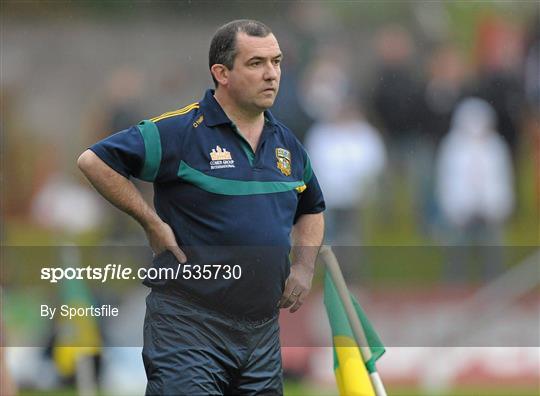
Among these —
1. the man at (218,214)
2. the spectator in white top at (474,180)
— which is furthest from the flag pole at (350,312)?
the spectator in white top at (474,180)

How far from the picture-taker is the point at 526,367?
Answer: 11141 mm

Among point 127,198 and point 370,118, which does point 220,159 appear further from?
point 370,118

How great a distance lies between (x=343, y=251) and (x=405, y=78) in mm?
1758

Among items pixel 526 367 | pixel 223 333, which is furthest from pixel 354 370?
pixel 526 367

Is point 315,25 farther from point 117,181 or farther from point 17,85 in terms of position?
point 117,181

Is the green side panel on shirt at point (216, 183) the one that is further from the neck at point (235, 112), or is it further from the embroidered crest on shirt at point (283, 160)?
the neck at point (235, 112)

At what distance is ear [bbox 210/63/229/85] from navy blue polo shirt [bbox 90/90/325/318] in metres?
0.14

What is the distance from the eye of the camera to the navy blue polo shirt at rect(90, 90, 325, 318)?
5.69 metres

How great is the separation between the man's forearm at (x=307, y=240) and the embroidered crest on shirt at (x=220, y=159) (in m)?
0.64

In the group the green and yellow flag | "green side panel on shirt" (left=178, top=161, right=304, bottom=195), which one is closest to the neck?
"green side panel on shirt" (left=178, top=161, right=304, bottom=195)

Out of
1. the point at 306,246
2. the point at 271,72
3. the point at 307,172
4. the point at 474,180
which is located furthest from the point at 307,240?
the point at 474,180

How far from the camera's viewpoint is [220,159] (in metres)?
5.73

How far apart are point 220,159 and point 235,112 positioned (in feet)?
0.86

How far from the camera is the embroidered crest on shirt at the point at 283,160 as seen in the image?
5866 millimetres
